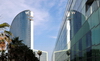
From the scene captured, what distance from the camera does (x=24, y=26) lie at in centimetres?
17638

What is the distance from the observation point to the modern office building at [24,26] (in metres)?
164

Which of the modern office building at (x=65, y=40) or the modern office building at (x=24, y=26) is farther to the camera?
the modern office building at (x=24, y=26)

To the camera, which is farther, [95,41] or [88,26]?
[88,26]

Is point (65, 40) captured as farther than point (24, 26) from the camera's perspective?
No

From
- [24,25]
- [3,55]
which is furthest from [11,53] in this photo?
[24,25]

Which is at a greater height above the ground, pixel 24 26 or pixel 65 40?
pixel 24 26

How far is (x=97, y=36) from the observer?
1739 cm

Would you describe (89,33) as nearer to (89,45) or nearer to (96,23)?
(89,45)

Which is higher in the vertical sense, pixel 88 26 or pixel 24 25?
pixel 24 25

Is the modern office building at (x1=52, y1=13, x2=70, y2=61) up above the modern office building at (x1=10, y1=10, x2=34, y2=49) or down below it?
below

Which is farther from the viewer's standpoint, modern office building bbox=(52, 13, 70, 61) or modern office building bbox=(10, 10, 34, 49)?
modern office building bbox=(10, 10, 34, 49)

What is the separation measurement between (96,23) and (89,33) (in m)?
2.99

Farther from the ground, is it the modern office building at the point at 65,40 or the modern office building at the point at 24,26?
the modern office building at the point at 24,26

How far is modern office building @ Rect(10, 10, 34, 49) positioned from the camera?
6442 inches
